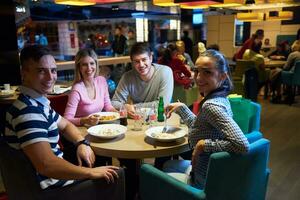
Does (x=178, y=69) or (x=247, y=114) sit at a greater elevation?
(x=178, y=69)

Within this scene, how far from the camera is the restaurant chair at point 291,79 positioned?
5832mm

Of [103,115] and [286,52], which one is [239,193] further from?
[286,52]

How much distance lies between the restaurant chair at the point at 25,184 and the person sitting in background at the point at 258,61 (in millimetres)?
5151

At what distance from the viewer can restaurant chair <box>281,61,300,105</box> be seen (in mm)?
5832

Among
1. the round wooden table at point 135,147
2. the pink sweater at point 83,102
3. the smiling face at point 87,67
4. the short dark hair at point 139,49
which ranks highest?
the short dark hair at point 139,49

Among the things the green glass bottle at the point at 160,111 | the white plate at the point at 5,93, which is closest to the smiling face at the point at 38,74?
the green glass bottle at the point at 160,111

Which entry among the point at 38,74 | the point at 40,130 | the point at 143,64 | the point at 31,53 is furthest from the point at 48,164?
the point at 143,64

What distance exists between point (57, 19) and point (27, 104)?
11668mm

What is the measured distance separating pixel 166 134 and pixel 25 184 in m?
0.88

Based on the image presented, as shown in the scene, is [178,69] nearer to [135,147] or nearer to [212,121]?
[135,147]

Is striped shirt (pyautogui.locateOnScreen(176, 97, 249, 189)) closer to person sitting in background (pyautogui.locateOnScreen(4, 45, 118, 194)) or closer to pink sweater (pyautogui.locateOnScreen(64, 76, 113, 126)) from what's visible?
person sitting in background (pyautogui.locateOnScreen(4, 45, 118, 194))

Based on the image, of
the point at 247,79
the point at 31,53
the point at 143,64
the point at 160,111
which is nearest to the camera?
the point at 31,53

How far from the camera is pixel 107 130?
6.42 ft

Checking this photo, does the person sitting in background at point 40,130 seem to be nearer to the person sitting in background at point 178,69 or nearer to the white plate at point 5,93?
the white plate at point 5,93
